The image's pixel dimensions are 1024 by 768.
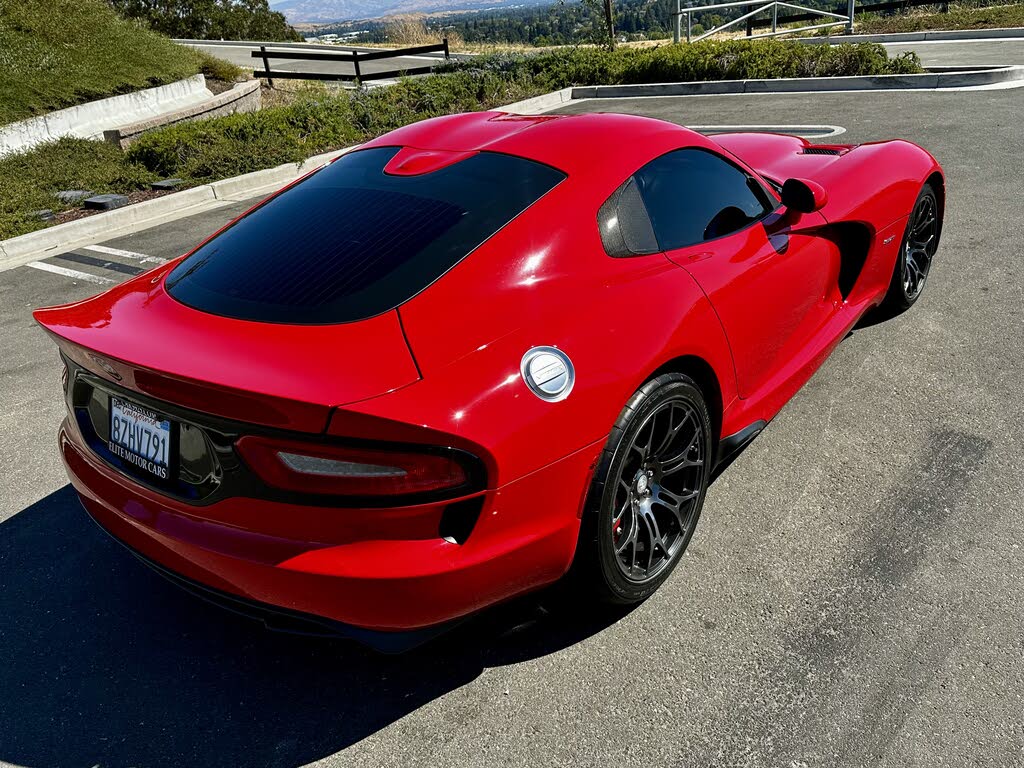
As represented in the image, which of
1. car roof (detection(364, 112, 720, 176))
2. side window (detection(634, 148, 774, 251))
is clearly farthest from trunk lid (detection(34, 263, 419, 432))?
side window (detection(634, 148, 774, 251))

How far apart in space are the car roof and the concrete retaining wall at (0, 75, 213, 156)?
447 inches

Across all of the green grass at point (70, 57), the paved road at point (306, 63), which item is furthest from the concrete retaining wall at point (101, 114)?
the paved road at point (306, 63)

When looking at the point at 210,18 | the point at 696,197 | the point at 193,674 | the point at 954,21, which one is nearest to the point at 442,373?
the point at 193,674

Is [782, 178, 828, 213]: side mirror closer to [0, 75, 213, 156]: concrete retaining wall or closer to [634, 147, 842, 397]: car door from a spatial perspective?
[634, 147, 842, 397]: car door

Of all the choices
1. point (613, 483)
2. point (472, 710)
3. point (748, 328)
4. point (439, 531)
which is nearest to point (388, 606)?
point (439, 531)

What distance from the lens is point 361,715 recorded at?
2.48 meters

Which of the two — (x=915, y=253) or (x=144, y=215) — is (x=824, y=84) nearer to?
(x=915, y=253)

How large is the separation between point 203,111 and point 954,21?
18.3 m

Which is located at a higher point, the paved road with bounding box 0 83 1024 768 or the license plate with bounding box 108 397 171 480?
the license plate with bounding box 108 397 171 480

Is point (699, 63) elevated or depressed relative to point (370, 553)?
elevated

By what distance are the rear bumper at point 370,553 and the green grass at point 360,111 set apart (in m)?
7.39

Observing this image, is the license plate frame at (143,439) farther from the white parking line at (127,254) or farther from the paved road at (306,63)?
the paved road at (306,63)

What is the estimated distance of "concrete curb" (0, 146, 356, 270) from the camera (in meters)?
7.95

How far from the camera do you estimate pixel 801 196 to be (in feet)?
11.2
